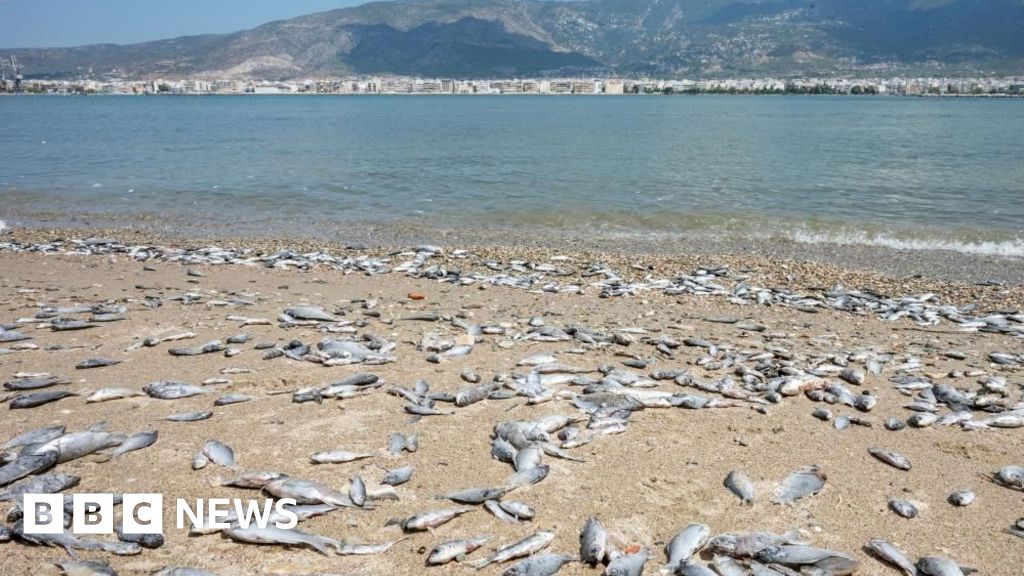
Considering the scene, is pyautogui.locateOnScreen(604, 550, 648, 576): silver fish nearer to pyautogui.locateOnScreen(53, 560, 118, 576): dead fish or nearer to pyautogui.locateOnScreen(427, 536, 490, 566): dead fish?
pyautogui.locateOnScreen(427, 536, 490, 566): dead fish

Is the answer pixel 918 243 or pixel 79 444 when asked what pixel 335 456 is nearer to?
pixel 79 444

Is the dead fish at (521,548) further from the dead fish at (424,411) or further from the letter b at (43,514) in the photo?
the letter b at (43,514)

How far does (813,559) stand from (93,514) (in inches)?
189

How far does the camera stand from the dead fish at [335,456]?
543cm

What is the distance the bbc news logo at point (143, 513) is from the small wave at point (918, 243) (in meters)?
16.2

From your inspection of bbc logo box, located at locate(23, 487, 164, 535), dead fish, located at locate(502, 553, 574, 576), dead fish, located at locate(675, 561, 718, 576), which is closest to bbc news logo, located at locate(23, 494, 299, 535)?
bbc logo box, located at locate(23, 487, 164, 535)

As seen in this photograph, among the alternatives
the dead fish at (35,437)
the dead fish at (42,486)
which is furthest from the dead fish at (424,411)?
the dead fish at (35,437)

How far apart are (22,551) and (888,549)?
5.55m

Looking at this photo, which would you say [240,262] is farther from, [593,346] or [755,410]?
[755,410]

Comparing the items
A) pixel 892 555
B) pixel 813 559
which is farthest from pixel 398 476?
pixel 892 555

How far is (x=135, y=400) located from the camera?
647cm

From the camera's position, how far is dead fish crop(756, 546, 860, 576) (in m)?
4.21

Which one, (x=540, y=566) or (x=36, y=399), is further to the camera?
(x=36, y=399)

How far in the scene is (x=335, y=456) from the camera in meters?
5.48
